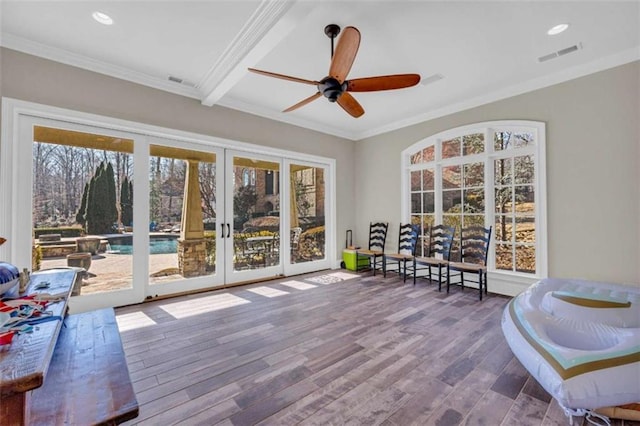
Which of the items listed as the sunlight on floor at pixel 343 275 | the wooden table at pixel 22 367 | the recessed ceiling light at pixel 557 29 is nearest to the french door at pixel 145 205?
the sunlight on floor at pixel 343 275

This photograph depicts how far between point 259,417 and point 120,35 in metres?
3.73

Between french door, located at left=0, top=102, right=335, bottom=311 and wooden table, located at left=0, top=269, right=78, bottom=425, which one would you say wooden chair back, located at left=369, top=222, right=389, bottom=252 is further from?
wooden table, located at left=0, top=269, right=78, bottom=425

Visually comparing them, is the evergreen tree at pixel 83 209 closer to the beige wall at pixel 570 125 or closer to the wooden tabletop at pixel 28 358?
the beige wall at pixel 570 125

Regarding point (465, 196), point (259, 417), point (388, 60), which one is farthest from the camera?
point (465, 196)

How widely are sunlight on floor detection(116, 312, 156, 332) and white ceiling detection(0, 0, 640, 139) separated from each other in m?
3.00

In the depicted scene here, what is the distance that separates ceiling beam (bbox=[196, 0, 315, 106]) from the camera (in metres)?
2.36

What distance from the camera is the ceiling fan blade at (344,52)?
7.30ft

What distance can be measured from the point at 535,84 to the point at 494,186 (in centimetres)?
150

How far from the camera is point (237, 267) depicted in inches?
190

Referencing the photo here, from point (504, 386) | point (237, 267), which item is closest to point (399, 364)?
point (504, 386)

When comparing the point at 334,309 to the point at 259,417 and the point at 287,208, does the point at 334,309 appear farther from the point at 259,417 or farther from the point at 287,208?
the point at 287,208

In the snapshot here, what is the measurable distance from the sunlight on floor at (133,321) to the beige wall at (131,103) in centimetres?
250

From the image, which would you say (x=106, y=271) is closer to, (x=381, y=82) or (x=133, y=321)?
(x=133, y=321)

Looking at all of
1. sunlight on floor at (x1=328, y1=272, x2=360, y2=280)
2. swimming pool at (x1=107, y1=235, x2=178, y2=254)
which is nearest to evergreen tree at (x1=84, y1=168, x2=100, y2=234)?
swimming pool at (x1=107, y1=235, x2=178, y2=254)
